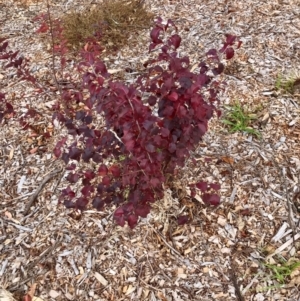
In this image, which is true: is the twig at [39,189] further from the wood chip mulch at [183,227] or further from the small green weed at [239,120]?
the small green weed at [239,120]

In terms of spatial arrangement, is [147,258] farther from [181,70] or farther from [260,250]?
[181,70]

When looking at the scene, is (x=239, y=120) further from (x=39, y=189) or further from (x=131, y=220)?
(x=39, y=189)

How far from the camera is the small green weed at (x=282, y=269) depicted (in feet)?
8.34

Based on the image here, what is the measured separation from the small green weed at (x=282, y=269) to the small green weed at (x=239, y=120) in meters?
1.01

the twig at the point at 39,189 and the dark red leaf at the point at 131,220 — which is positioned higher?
the dark red leaf at the point at 131,220

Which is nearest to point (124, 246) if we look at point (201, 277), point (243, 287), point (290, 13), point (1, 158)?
point (201, 277)

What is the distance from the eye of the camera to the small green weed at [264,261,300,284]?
8.34ft

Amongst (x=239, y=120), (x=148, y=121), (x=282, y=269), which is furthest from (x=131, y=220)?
(x=239, y=120)

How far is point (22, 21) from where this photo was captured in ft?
14.7

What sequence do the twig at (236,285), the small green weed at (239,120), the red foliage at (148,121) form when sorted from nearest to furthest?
the red foliage at (148,121) → the twig at (236,285) → the small green weed at (239,120)

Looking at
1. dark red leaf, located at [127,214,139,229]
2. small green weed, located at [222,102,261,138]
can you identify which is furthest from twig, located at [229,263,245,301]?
small green weed, located at [222,102,261,138]

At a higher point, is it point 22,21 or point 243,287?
point 22,21

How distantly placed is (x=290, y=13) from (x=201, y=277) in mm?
2808

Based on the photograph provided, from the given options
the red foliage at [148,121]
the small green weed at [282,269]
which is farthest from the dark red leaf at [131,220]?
the small green weed at [282,269]
